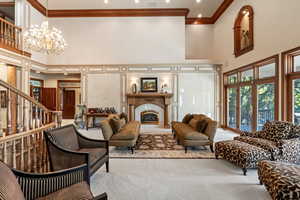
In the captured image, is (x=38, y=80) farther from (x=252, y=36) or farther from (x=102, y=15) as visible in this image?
(x=252, y=36)

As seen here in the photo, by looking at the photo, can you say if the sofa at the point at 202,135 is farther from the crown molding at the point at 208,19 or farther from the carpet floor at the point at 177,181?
the crown molding at the point at 208,19

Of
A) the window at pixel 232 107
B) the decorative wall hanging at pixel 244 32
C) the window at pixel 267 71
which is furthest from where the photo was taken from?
the window at pixel 232 107

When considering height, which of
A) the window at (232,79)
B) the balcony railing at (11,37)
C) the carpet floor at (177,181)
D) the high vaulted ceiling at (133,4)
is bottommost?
the carpet floor at (177,181)

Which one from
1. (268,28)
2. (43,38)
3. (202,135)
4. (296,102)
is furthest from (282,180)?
(43,38)

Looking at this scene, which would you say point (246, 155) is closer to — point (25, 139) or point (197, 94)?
point (25, 139)

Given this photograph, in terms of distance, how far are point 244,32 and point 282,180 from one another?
18.6ft

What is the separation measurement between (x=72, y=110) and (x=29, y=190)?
32.2 feet

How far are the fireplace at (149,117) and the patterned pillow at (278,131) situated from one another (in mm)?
5113

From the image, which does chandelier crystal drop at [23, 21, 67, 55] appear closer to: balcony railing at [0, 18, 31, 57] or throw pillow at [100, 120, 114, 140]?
balcony railing at [0, 18, 31, 57]

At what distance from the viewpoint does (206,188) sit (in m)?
2.66

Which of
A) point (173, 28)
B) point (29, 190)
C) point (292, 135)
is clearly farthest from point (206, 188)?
point (173, 28)

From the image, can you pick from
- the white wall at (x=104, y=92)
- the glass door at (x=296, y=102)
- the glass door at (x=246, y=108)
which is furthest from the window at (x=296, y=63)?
the white wall at (x=104, y=92)

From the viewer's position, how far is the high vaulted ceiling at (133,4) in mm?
7219

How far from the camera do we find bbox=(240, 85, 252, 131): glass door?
595 cm
